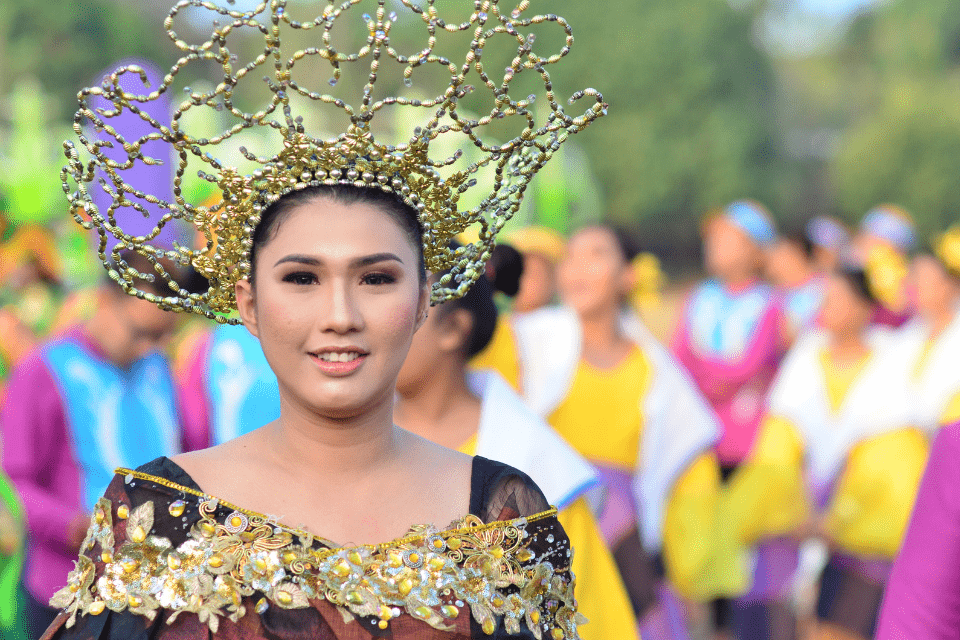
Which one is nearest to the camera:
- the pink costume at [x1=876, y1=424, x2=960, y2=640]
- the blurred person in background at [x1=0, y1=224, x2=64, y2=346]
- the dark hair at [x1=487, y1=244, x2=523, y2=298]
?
the pink costume at [x1=876, y1=424, x2=960, y2=640]

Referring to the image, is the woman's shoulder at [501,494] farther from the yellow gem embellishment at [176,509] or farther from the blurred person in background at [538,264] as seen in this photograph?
the blurred person in background at [538,264]

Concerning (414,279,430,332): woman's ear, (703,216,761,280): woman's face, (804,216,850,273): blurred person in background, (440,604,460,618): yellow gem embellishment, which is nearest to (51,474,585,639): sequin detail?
(440,604,460,618): yellow gem embellishment

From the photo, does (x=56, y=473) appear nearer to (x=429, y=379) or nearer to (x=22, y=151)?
(x=429, y=379)

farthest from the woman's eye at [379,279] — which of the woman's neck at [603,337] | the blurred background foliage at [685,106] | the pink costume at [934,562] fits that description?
the blurred background foliage at [685,106]

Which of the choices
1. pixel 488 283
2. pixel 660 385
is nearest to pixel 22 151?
pixel 660 385

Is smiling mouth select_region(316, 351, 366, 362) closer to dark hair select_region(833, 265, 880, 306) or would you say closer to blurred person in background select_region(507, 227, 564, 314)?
blurred person in background select_region(507, 227, 564, 314)

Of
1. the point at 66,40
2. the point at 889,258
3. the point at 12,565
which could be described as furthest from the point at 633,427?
the point at 66,40

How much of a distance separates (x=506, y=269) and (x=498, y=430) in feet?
2.90

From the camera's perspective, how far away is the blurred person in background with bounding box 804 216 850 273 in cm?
1176

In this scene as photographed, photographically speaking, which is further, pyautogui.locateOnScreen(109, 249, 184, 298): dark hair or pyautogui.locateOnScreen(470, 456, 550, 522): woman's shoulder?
pyautogui.locateOnScreen(109, 249, 184, 298): dark hair

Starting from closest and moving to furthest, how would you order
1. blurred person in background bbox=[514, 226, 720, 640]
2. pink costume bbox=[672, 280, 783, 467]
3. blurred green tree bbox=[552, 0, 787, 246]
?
blurred person in background bbox=[514, 226, 720, 640] → pink costume bbox=[672, 280, 783, 467] → blurred green tree bbox=[552, 0, 787, 246]

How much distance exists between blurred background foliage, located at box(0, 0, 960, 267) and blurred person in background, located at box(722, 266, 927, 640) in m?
23.2

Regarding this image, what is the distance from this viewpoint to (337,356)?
203cm

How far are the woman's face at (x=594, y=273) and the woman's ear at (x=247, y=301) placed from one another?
144 inches
